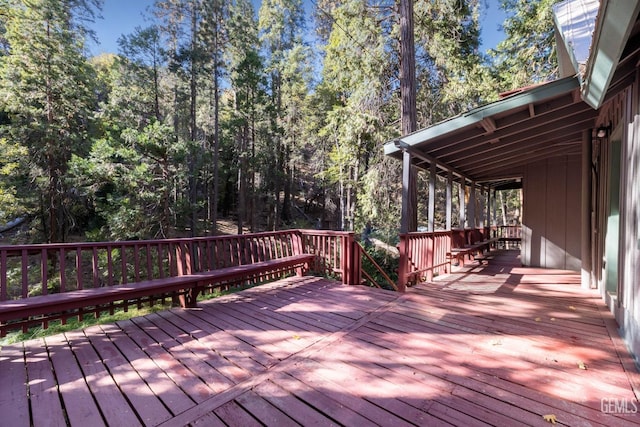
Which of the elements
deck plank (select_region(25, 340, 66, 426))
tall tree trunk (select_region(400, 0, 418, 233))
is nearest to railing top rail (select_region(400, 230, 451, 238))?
tall tree trunk (select_region(400, 0, 418, 233))

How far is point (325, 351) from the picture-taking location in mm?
2625

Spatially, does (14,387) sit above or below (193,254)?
below

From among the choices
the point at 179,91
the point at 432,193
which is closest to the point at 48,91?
the point at 179,91

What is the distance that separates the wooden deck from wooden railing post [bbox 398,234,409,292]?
27.3 inches

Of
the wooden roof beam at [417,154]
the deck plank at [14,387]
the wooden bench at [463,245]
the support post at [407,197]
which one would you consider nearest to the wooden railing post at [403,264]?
the support post at [407,197]

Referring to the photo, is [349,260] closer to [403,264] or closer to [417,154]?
[403,264]

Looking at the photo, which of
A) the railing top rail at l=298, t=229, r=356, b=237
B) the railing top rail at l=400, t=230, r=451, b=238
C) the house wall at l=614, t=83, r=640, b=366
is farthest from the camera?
the railing top rail at l=298, t=229, r=356, b=237

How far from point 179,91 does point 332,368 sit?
1727cm

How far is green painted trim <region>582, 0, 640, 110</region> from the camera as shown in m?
1.50

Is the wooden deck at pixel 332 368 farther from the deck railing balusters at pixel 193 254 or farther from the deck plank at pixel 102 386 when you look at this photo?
the deck railing balusters at pixel 193 254

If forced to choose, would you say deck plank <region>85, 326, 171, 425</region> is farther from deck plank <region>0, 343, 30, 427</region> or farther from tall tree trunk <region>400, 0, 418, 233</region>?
tall tree trunk <region>400, 0, 418, 233</region>

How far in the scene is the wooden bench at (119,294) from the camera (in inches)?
101

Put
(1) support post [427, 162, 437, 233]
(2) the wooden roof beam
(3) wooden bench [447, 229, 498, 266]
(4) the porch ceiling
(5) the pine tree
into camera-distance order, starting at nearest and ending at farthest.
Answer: (4) the porch ceiling
(2) the wooden roof beam
(1) support post [427, 162, 437, 233]
(3) wooden bench [447, 229, 498, 266]
(5) the pine tree

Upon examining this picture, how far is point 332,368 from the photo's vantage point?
2334mm
